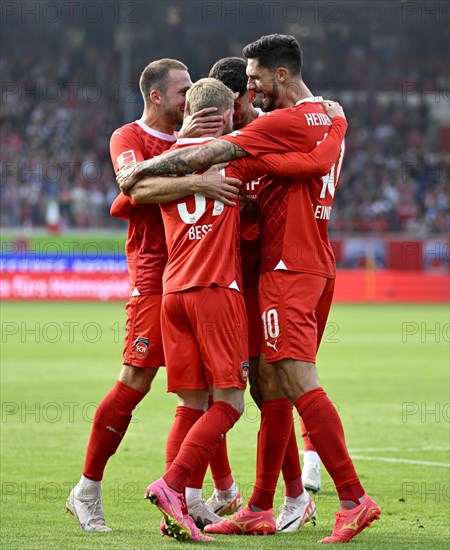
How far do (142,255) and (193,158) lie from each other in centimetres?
83

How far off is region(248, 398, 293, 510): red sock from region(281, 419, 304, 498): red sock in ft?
0.64

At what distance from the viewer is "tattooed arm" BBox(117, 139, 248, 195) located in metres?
5.55

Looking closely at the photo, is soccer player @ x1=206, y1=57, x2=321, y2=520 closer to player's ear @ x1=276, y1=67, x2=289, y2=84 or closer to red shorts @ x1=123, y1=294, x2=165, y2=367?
player's ear @ x1=276, y1=67, x2=289, y2=84

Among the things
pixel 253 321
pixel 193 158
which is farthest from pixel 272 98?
pixel 253 321

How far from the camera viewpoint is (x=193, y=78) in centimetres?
3950

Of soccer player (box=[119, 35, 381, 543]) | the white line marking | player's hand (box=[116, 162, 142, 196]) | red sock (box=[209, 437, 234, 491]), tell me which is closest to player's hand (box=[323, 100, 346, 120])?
soccer player (box=[119, 35, 381, 543])

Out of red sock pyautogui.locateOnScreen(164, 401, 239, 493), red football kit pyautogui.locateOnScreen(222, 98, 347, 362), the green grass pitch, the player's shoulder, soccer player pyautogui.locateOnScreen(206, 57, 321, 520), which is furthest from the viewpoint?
the player's shoulder

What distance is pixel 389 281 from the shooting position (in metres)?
29.3

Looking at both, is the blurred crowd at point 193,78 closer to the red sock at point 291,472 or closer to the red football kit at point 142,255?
the red football kit at point 142,255

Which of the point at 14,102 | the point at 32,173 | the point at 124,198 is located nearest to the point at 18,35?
the point at 14,102

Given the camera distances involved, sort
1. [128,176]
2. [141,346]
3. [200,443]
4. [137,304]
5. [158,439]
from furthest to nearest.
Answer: [158,439], [137,304], [141,346], [128,176], [200,443]

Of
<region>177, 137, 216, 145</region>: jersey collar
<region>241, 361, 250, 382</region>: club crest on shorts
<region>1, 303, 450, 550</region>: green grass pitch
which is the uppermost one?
<region>177, 137, 216, 145</region>: jersey collar

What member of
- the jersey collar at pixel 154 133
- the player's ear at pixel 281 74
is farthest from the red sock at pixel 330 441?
the jersey collar at pixel 154 133

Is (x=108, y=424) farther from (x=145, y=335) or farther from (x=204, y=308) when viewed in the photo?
(x=204, y=308)
